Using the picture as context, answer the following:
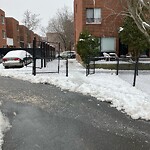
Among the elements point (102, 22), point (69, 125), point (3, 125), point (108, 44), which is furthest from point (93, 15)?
point (3, 125)

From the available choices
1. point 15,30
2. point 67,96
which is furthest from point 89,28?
point 15,30

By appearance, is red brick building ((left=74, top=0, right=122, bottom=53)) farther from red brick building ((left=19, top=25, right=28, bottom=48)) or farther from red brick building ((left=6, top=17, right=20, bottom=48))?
red brick building ((left=19, top=25, right=28, bottom=48))

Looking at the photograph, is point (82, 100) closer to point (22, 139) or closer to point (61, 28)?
point (22, 139)

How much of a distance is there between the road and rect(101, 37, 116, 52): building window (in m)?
16.4

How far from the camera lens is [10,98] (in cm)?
804

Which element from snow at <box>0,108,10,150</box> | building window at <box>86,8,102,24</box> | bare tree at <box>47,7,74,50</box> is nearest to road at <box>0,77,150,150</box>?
snow at <box>0,108,10,150</box>

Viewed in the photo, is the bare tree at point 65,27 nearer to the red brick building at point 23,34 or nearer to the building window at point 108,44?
the red brick building at point 23,34

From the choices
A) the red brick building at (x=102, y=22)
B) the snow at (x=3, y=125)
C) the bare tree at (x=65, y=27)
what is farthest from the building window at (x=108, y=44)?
the bare tree at (x=65, y=27)

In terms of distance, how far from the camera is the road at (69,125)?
4426mm

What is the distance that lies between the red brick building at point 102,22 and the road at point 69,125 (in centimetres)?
1645

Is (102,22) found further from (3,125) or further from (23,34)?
(23,34)

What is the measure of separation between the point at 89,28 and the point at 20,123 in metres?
19.3

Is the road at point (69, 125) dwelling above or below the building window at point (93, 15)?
below

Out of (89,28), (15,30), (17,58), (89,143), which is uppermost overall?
(15,30)
